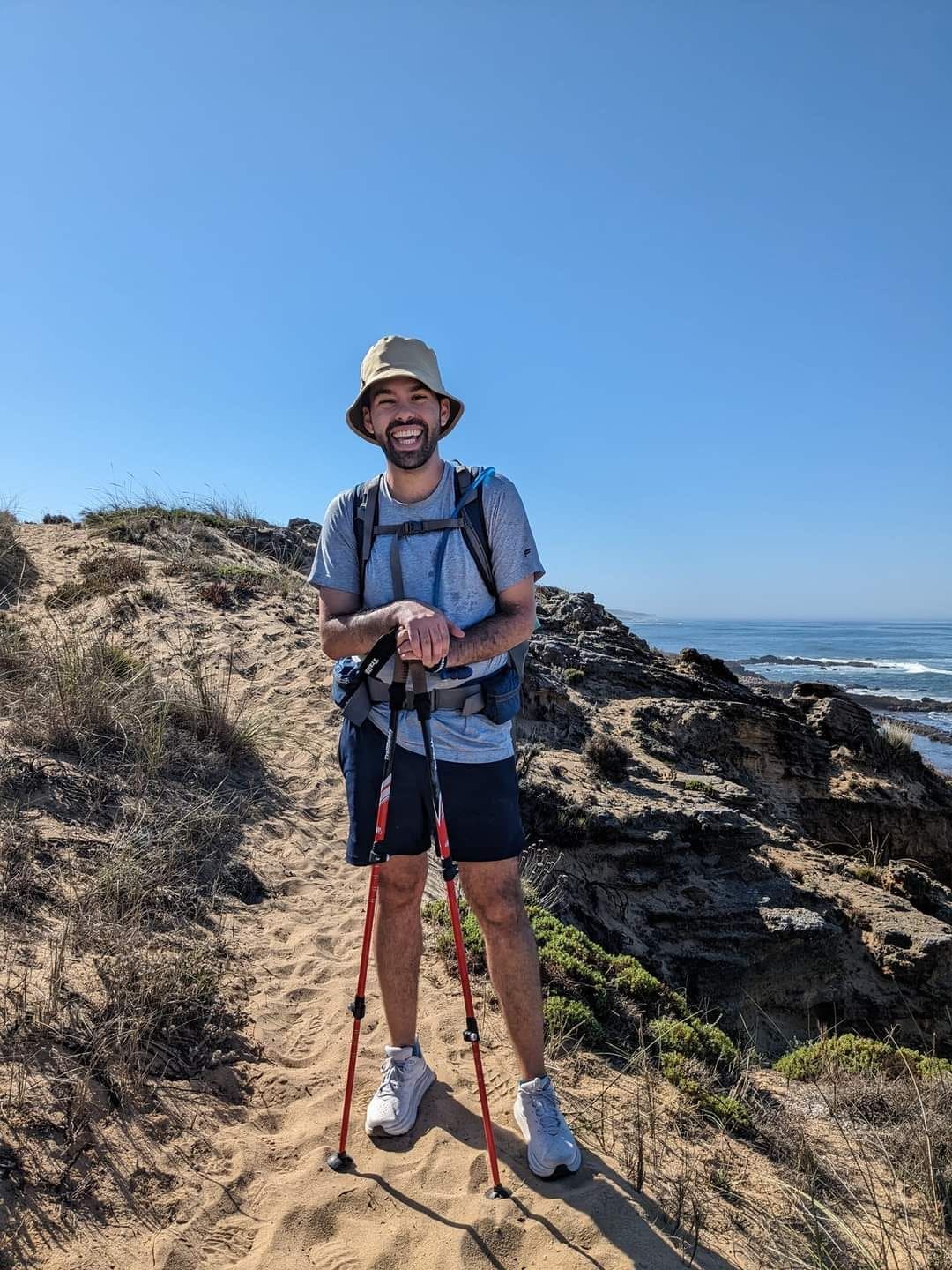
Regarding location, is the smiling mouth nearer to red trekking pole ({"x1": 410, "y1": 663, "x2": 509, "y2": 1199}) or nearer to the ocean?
red trekking pole ({"x1": 410, "y1": 663, "x2": 509, "y2": 1199})

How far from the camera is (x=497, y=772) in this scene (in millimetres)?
2939

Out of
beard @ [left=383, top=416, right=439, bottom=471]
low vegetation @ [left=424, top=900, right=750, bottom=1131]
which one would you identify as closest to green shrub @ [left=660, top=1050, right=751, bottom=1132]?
low vegetation @ [left=424, top=900, right=750, bottom=1131]

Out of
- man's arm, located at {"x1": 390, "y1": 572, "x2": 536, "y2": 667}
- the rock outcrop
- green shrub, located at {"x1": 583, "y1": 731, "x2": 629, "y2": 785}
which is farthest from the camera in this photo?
green shrub, located at {"x1": 583, "y1": 731, "x2": 629, "y2": 785}

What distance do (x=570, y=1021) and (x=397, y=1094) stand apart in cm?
131

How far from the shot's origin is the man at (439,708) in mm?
2867

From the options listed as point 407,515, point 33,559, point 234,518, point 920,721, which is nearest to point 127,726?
point 407,515

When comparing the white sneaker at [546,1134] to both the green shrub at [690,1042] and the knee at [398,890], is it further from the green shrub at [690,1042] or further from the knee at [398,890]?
the green shrub at [690,1042]

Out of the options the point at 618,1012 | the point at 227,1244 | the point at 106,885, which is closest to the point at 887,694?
the point at 618,1012

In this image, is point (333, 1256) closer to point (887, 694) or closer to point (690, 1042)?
point (690, 1042)

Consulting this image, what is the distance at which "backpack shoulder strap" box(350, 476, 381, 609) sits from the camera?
298 centimetres

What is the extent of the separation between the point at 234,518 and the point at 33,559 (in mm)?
5194

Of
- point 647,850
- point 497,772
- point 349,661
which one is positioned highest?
point 349,661

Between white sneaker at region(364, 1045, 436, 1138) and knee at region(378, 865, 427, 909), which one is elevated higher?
knee at region(378, 865, 427, 909)

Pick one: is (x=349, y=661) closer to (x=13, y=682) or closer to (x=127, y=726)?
(x=127, y=726)
